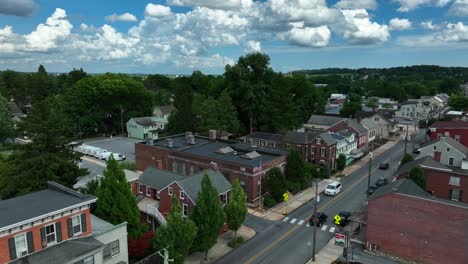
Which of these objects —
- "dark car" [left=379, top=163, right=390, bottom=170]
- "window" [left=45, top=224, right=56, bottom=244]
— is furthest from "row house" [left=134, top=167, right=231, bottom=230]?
"dark car" [left=379, top=163, right=390, bottom=170]

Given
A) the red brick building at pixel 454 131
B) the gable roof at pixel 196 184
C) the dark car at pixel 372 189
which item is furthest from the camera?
the red brick building at pixel 454 131

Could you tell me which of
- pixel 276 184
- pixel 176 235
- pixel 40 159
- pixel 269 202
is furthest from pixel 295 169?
pixel 40 159

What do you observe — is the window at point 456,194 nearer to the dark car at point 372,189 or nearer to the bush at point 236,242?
the dark car at point 372,189

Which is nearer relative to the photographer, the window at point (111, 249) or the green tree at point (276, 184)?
the window at point (111, 249)

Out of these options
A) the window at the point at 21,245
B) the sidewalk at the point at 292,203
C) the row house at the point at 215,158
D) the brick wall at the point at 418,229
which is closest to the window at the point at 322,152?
the sidewalk at the point at 292,203

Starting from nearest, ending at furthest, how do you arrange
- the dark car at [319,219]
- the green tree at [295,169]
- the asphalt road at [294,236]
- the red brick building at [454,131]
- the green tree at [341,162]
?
the asphalt road at [294,236]
the dark car at [319,219]
the green tree at [295,169]
the green tree at [341,162]
the red brick building at [454,131]

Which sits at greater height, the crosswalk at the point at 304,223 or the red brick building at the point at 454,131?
the red brick building at the point at 454,131

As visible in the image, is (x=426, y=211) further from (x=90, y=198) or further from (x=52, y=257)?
(x=52, y=257)
